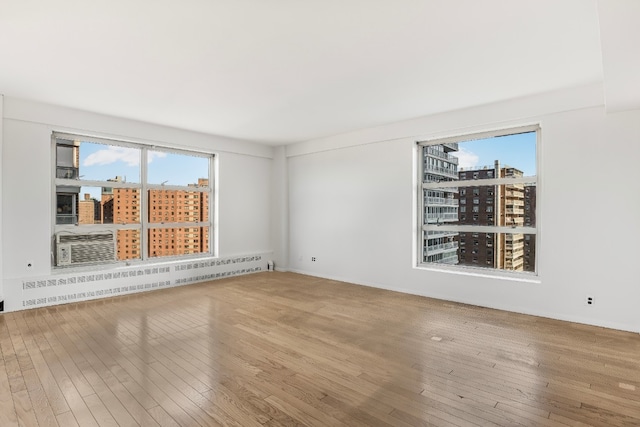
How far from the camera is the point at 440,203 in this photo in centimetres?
551

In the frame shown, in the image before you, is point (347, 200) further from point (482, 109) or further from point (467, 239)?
point (482, 109)

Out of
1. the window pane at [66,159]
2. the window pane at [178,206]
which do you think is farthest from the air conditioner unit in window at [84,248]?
the window pane at [66,159]

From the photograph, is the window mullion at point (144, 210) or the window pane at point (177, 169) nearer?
the window mullion at point (144, 210)

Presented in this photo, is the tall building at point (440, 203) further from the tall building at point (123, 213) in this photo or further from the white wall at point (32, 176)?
the tall building at point (123, 213)

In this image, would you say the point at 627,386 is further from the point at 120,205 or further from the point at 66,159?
the point at 66,159

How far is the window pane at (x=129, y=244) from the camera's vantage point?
560 centimetres

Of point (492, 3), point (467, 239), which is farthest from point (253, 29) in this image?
point (467, 239)

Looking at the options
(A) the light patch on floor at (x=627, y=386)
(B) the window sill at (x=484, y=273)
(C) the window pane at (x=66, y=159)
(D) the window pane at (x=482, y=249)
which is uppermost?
(C) the window pane at (x=66, y=159)

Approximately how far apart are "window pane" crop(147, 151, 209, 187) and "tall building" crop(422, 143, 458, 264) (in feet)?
14.1

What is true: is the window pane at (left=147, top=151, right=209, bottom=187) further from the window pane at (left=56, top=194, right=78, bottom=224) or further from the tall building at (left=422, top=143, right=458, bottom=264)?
the tall building at (left=422, top=143, right=458, bottom=264)

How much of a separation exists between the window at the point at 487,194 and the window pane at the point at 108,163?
498 centimetres

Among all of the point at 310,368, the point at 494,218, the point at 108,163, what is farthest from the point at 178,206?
the point at 494,218

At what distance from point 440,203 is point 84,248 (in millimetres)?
5728

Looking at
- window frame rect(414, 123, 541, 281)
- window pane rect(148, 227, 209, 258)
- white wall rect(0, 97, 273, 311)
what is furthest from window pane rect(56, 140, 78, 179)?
window frame rect(414, 123, 541, 281)
